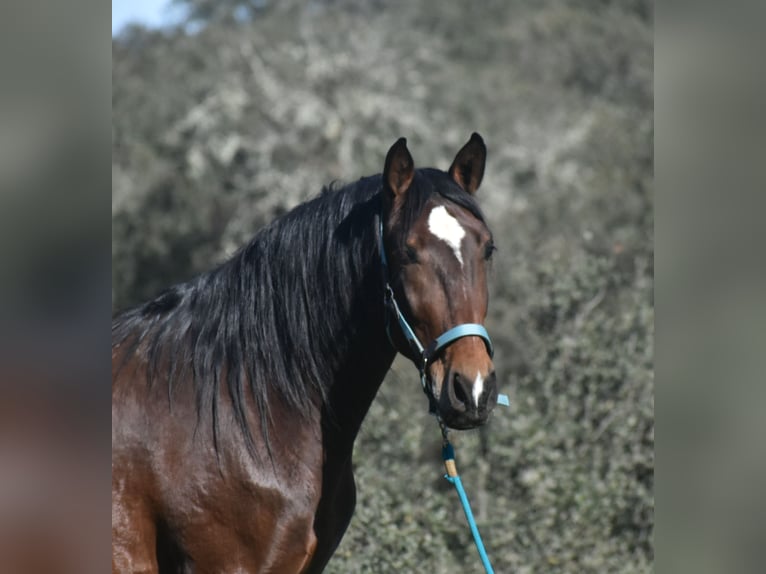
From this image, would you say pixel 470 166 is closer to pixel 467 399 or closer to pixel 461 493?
pixel 467 399

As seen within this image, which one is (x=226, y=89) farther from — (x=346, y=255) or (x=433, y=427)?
(x=346, y=255)

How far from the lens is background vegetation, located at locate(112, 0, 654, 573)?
6012 millimetres

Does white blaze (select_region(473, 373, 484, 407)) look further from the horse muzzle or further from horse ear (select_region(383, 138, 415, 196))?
horse ear (select_region(383, 138, 415, 196))

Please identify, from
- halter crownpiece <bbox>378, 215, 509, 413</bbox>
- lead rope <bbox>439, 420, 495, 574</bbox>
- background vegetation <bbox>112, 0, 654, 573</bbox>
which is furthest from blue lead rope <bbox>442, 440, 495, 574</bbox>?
background vegetation <bbox>112, 0, 654, 573</bbox>

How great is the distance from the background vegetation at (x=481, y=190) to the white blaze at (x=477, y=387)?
235 centimetres

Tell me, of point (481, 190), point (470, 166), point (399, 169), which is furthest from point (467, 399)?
point (481, 190)

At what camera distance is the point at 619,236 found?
992cm

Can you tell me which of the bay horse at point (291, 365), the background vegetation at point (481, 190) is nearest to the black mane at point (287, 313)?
the bay horse at point (291, 365)

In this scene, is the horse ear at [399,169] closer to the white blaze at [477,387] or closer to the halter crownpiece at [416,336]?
the halter crownpiece at [416,336]

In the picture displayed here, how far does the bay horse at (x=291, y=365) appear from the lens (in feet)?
9.77

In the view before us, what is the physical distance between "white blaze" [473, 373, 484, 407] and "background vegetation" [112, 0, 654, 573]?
2.35m

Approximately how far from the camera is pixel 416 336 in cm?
304

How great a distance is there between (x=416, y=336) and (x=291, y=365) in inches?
17.3

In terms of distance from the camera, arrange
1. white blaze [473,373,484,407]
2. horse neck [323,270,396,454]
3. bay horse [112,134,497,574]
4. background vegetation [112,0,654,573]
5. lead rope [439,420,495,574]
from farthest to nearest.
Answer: background vegetation [112,0,654,573] < horse neck [323,270,396,454] < lead rope [439,420,495,574] < bay horse [112,134,497,574] < white blaze [473,373,484,407]
